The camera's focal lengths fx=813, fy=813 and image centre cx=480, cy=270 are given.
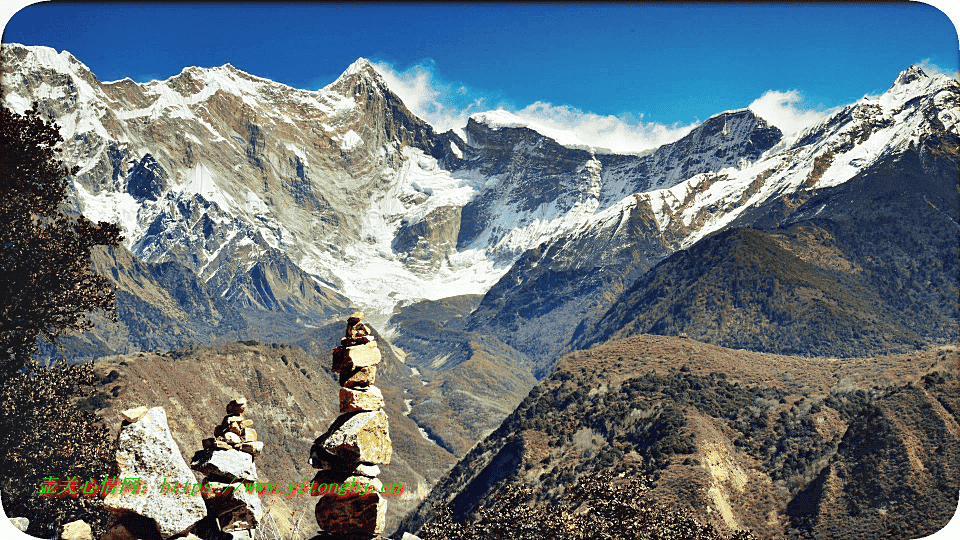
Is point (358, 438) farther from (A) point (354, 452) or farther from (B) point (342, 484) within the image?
(B) point (342, 484)

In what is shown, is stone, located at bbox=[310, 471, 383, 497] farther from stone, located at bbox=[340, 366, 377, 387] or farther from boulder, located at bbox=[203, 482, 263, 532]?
boulder, located at bbox=[203, 482, 263, 532]

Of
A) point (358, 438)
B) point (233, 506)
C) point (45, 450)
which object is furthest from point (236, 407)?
point (45, 450)

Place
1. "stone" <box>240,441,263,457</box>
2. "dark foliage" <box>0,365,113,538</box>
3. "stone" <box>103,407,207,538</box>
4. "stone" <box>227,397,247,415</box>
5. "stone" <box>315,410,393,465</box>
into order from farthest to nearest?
"dark foliage" <box>0,365,113,538</box> → "stone" <box>240,441,263,457</box> → "stone" <box>227,397,247,415</box> → "stone" <box>103,407,207,538</box> → "stone" <box>315,410,393,465</box>

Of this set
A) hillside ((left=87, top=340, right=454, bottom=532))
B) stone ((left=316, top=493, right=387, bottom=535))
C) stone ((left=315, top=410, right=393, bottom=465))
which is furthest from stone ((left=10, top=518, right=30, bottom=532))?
hillside ((left=87, top=340, right=454, bottom=532))

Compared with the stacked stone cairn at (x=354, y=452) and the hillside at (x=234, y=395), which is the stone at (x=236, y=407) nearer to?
the stacked stone cairn at (x=354, y=452)

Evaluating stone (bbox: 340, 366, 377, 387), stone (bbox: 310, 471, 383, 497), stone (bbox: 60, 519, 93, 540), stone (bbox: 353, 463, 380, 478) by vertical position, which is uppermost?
stone (bbox: 340, 366, 377, 387)

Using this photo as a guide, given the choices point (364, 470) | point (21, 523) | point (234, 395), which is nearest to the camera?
point (364, 470)

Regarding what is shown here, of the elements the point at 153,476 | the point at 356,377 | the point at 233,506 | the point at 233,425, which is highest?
the point at 356,377
